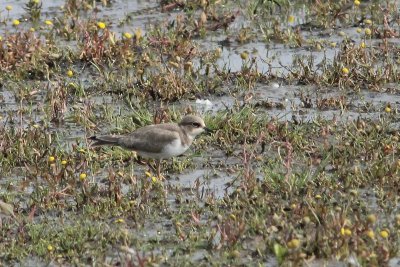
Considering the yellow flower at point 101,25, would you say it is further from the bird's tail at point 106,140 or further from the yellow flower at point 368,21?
the bird's tail at point 106,140

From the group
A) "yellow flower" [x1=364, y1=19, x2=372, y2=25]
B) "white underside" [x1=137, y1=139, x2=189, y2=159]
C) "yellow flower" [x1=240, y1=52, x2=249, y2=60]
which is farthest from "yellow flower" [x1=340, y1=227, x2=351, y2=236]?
"yellow flower" [x1=364, y1=19, x2=372, y2=25]

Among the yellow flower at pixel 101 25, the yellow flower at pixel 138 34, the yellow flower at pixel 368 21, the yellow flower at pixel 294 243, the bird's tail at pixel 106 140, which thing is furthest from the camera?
the yellow flower at pixel 368 21

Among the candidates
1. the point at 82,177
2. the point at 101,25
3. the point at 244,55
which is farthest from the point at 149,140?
the point at 101,25

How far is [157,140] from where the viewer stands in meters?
11.5

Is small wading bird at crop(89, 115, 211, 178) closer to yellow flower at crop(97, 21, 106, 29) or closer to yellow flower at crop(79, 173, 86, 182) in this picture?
yellow flower at crop(79, 173, 86, 182)

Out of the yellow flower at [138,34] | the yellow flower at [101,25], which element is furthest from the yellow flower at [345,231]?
the yellow flower at [101,25]

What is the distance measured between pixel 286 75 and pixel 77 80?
2.69 m

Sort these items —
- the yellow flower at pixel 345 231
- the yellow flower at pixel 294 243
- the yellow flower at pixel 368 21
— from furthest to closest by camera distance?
the yellow flower at pixel 368 21
the yellow flower at pixel 345 231
the yellow flower at pixel 294 243

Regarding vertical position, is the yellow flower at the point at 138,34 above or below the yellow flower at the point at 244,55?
above

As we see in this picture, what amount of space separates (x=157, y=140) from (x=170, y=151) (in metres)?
0.17

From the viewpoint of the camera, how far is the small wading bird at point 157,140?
11484 mm

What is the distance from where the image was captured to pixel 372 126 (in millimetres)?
12688

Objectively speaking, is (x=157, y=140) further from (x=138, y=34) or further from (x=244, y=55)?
(x=138, y=34)

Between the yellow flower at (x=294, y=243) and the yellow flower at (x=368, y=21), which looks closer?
the yellow flower at (x=294, y=243)
